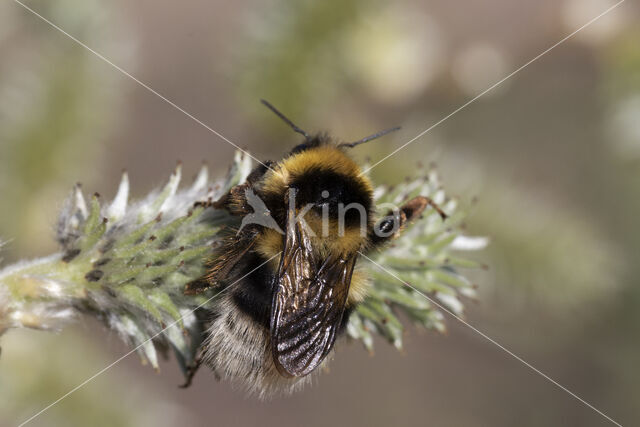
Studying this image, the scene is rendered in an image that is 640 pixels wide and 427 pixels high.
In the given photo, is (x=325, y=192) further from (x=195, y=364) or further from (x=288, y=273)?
(x=195, y=364)

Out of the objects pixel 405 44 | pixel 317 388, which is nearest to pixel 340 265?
pixel 405 44

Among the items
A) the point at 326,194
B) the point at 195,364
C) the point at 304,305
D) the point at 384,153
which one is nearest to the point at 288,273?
the point at 304,305

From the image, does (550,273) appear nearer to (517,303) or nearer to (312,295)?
(517,303)

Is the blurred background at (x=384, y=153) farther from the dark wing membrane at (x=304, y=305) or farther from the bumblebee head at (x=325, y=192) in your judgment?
the dark wing membrane at (x=304, y=305)

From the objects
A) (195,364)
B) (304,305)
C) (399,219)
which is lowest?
(195,364)

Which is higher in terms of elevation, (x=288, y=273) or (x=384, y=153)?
(x=384, y=153)
